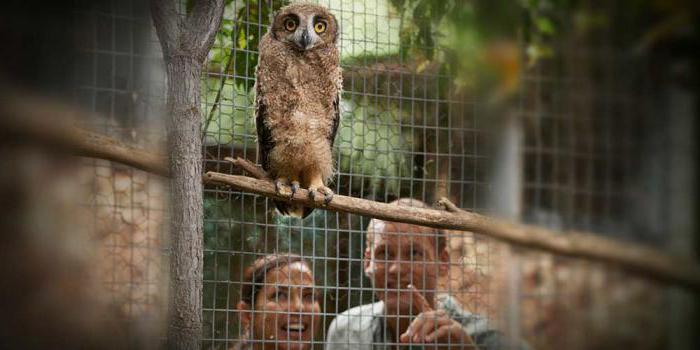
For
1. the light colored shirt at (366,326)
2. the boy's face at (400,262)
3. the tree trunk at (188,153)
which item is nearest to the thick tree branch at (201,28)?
the tree trunk at (188,153)

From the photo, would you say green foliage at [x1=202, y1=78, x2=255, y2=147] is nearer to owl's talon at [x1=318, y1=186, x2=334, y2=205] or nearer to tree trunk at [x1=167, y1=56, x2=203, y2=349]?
owl's talon at [x1=318, y1=186, x2=334, y2=205]

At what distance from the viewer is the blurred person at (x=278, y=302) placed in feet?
12.1

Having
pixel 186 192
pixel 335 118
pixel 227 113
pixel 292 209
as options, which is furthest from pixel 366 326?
pixel 186 192

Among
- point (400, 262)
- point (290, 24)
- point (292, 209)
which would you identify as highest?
point (290, 24)

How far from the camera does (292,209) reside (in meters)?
3.63

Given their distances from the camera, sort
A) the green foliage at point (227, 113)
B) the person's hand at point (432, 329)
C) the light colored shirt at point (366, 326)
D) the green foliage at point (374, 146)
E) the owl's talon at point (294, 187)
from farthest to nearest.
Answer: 1. the green foliage at point (374, 146)
2. the light colored shirt at point (366, 326)
3. the person's hand at point (432, 329)
4. the green foliage at point (227, 113)
5. the owl's talon at point (294, 187)

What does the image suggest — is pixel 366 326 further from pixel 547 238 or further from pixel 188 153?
pixel 547 238

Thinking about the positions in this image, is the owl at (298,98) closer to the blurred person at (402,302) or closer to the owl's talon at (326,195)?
the owl's talon at (326,195)

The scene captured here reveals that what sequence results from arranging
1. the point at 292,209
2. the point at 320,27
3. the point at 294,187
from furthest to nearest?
the point at 320,27
the point at 292,209
the point at 294,187

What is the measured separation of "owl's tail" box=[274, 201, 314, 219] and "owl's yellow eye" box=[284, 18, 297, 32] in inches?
38.9

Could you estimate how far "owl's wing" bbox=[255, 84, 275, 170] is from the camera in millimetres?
3670

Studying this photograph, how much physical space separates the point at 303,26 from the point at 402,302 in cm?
173

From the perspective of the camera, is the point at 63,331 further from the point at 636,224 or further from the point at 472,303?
the point at 472,303

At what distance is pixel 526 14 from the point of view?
37 cm
